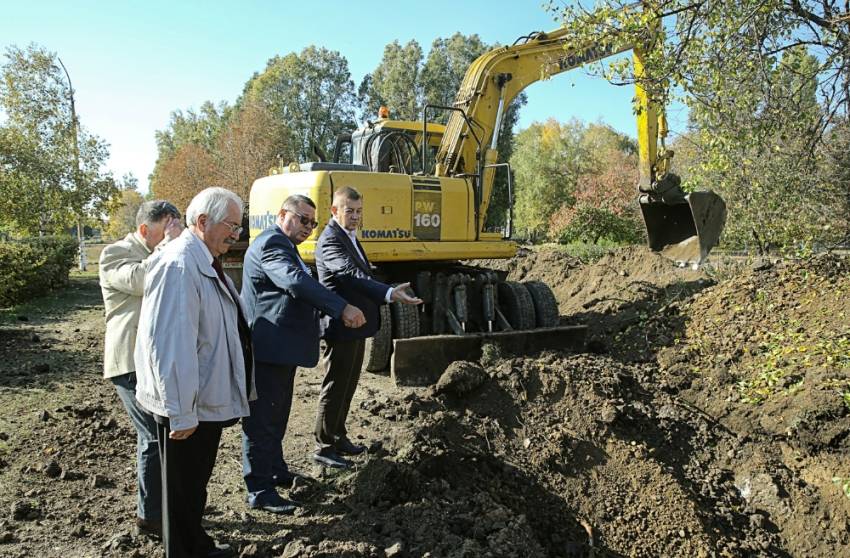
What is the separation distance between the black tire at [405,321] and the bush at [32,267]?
7132 mm

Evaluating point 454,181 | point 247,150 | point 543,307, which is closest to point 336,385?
point 454,181

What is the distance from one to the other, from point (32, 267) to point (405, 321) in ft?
27.9

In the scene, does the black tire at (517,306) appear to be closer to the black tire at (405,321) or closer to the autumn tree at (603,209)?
the black tire at (405,321)

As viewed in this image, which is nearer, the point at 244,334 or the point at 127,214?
the point at 244,334

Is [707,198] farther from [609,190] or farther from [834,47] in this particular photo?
[609,190]

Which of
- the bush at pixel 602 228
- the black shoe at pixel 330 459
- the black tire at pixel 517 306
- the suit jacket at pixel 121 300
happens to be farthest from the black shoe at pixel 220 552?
the bush at pixel 602 228

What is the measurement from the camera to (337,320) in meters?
4.26

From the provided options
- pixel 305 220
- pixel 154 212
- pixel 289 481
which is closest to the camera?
pixel 154 212

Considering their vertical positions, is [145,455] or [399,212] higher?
[399,212]

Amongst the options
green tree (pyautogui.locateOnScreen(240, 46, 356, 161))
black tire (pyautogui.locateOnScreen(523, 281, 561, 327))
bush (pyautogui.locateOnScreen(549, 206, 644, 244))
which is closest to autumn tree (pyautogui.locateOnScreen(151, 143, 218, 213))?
green tree (pyautogui.locateOnScreen(240, 46, 356, 161))

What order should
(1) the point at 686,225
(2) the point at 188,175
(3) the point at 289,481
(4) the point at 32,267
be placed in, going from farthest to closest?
(2) the point at 188,175
(4) the point at 32,267
(1) the point at 686,225
(3) the point at 289,481

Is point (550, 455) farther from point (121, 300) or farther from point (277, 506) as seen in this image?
point (121, 300)

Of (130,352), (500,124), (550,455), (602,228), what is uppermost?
(500,124)

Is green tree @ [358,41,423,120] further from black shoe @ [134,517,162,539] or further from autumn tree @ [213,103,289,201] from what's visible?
black shoe @ [134,517,162,539]
